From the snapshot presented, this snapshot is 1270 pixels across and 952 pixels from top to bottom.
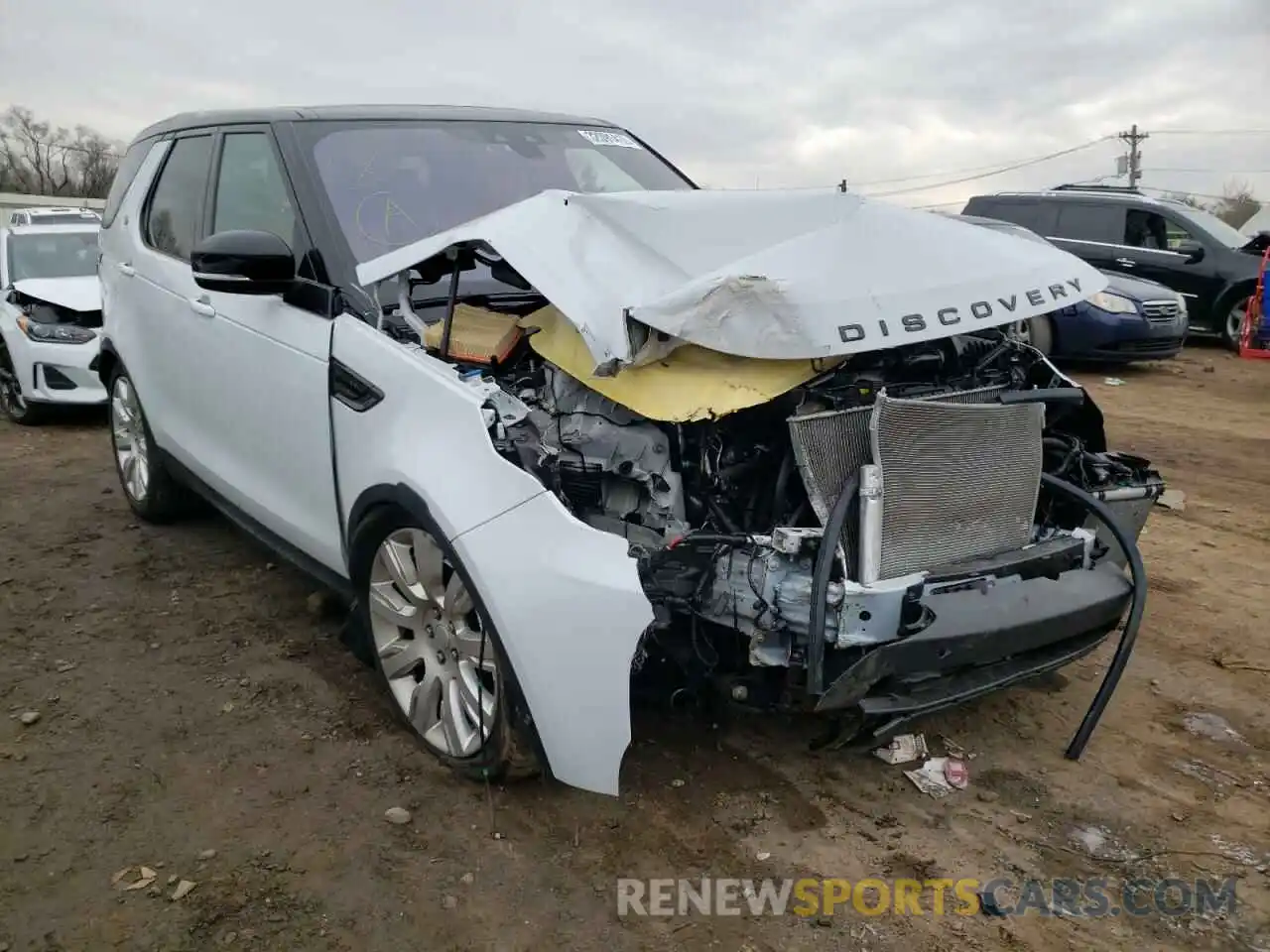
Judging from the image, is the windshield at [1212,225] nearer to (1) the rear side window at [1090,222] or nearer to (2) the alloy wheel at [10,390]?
(1) the rear side window at [1090,222]

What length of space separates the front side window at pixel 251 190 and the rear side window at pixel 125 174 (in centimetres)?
116

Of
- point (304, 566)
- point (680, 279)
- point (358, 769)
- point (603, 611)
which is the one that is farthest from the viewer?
point (304, 566)

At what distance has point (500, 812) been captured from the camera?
2820 mm

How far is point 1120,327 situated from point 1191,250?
3102 millimetres

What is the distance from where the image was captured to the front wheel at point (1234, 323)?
38.1 ft

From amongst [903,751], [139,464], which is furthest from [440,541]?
[139,464]

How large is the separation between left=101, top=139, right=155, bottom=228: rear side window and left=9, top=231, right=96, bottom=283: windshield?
4261 mm

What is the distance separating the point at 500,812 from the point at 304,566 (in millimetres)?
1272

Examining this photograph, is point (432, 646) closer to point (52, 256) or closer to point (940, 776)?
point (940, 776)

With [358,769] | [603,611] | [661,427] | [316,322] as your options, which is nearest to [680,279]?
[661,427]

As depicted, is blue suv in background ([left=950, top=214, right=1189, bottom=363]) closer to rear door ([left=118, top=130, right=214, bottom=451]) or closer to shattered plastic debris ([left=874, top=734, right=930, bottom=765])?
shattered plastic debris ([left=874, top=734, right=930, bottom=765])

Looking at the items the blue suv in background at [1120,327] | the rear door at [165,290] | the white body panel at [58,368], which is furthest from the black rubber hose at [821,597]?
the blue suv in background at [1120,327]

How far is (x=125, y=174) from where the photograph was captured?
5.02 meters

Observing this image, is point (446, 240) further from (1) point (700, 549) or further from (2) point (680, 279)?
(1) point (700, 549)
